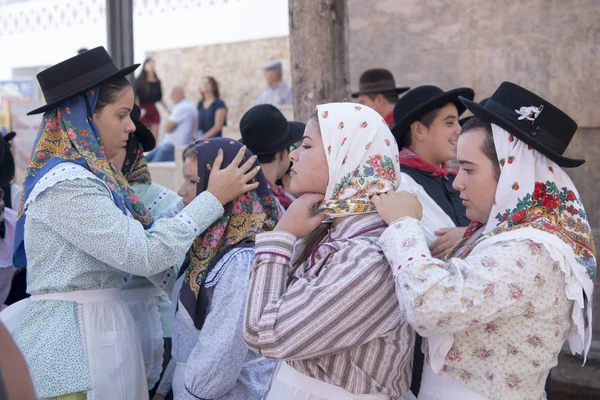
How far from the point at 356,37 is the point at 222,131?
16.1 ft

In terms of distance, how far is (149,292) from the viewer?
3465mm

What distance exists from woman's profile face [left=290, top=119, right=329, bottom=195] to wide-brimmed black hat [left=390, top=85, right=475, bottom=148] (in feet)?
5.36

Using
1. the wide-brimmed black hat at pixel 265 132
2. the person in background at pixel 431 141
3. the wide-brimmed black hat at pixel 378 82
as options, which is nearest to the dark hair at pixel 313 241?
the person in background at pixel 431 141

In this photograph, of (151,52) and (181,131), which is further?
(151,52)

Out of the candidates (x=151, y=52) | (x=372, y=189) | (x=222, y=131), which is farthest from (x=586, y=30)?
(x=151, y=52)

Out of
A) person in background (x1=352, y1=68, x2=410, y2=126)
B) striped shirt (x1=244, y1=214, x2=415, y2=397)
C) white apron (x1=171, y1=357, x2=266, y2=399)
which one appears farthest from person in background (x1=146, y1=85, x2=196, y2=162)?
striped shirt (x1=244, y1=214, x2=415, y2=397)

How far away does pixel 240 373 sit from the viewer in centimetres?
290

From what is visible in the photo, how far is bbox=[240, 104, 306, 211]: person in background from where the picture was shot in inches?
161

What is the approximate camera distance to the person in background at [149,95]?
11828mm

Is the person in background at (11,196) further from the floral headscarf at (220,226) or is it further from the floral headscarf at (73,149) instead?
the floral headscarf at (220,226)

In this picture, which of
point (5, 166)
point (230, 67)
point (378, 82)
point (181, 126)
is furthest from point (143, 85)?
point (5, 166)

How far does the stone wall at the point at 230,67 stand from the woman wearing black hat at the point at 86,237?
495 inches

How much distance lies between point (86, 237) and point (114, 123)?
594 mm

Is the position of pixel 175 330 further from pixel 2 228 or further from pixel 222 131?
pixel 222 131
